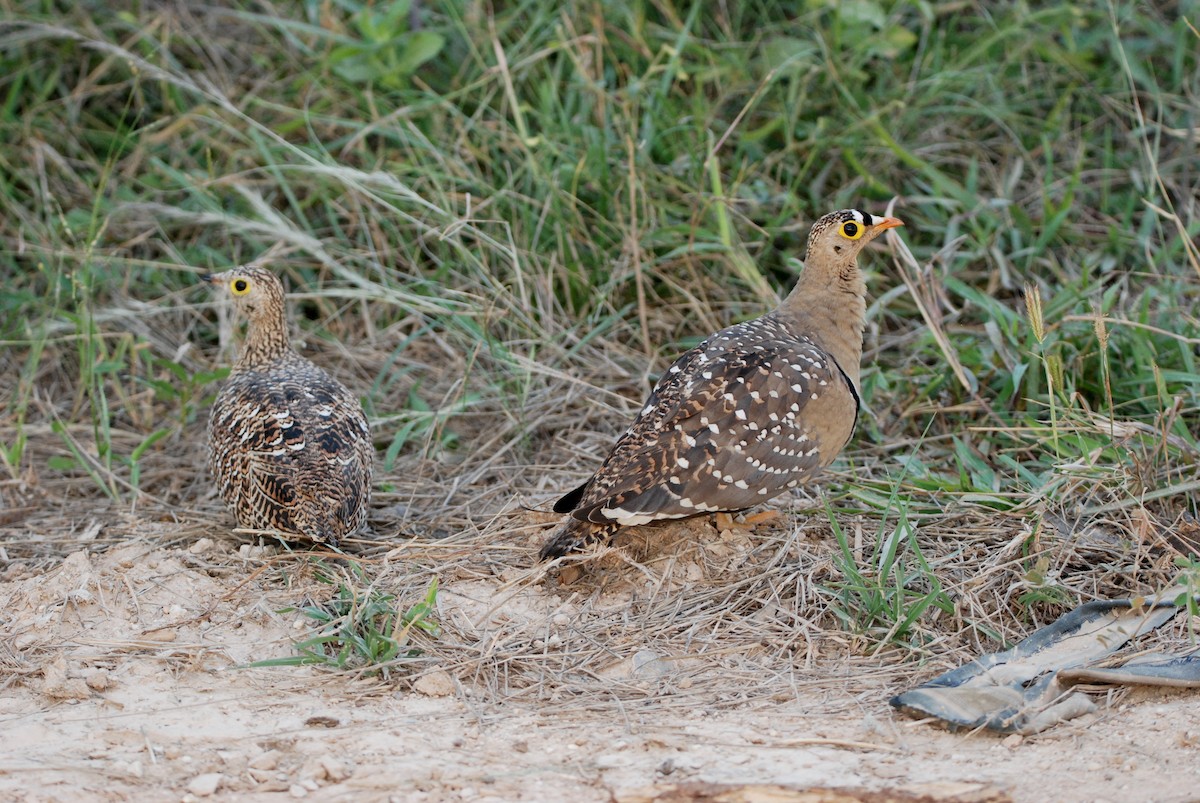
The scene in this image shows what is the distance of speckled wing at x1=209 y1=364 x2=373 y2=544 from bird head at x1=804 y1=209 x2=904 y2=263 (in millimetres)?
1837

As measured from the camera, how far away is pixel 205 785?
10.3ft

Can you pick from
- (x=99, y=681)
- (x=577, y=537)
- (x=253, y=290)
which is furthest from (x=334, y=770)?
(x=253, y=290)

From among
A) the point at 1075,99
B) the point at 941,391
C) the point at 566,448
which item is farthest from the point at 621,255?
the point at 1075,99

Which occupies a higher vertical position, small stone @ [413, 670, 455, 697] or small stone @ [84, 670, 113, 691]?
small stone @ [413, 670, 455, 697]

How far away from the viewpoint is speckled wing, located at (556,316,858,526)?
13.9 ft

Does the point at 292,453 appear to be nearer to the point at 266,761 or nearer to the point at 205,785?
the point at 266,761

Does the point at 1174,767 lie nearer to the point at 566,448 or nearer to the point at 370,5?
the point at 566,448

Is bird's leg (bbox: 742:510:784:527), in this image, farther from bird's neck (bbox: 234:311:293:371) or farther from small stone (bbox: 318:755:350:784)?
bird's neck (bbox: 234:311:293:371)

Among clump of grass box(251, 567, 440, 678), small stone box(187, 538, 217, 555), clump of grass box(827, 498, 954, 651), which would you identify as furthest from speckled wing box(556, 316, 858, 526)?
small stone box(187, 538, 217, 555)

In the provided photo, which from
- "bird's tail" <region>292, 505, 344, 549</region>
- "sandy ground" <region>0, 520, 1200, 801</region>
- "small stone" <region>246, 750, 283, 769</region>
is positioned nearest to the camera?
"sandy ground" <region>0, 520, 1200, 801</region>

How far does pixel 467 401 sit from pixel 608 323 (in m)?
0.78

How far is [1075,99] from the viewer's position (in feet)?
22.2

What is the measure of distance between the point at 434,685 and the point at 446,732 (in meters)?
0.27

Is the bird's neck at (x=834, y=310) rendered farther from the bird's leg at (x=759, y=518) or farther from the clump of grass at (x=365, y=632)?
the clump of grass at (x=365, y=632)
